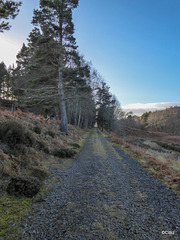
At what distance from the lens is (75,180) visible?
627 centimetres

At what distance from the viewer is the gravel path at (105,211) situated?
3.17m

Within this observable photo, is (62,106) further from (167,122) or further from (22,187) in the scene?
(167,122)

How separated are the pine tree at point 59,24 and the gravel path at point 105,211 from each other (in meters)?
11.6

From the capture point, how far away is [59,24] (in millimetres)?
15281

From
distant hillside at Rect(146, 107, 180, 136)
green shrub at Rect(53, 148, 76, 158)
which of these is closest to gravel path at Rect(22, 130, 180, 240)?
green shrub at Rect(53, 148, 76, 158)

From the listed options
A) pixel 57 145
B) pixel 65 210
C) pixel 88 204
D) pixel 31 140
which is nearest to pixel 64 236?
pixel 65 210

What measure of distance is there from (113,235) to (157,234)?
116 cm

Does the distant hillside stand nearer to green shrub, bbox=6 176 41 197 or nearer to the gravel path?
the gravel path

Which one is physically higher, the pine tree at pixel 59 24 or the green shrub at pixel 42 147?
the pine tree at pixel 59 24

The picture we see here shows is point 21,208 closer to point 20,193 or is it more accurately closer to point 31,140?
point 20,193

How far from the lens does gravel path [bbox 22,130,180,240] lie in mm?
3172

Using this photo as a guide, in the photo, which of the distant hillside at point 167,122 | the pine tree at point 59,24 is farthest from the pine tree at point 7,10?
the distant hillside at point 167,122

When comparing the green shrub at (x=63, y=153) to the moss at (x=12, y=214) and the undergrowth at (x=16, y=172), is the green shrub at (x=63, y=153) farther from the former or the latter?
the moss at (x=12, y=214)

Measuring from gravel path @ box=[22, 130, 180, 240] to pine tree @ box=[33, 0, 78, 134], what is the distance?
38.2ft
